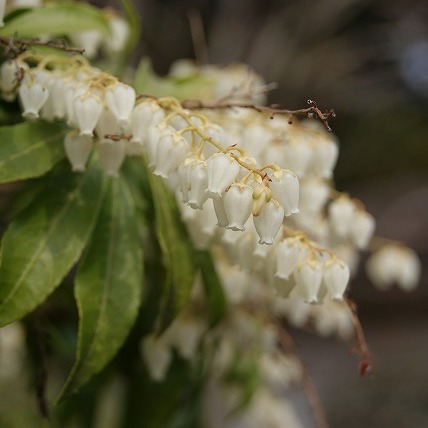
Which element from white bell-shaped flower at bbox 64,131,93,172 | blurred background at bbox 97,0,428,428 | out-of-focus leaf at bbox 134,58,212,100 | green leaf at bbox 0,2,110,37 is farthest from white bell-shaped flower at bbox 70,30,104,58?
blurred background at bbox 97,0,428,428

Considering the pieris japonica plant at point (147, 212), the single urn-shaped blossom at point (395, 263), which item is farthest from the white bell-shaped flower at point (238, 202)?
the single urn-shaped blossom at point (395, 263)

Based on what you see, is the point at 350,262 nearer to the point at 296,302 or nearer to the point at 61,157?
the point at 296,302

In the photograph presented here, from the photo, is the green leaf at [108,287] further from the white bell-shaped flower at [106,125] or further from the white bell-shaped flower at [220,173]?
the white bell-shaped flower at [220,173]

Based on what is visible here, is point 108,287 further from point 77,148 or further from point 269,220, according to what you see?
point 269,220

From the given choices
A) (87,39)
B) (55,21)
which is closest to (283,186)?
(55,21)

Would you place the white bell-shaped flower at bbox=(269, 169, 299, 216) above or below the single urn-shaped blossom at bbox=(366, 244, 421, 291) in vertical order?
above

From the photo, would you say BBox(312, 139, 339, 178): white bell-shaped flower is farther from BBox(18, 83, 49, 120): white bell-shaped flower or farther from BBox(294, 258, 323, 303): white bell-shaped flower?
BBox(18, 83, 49, 120): white bell-shaped flower
